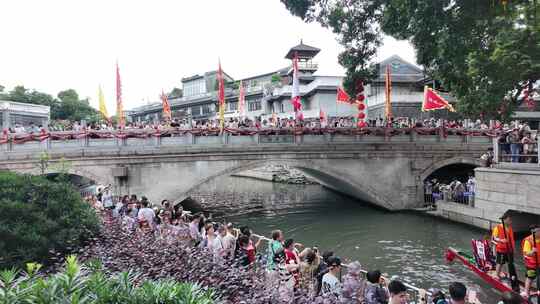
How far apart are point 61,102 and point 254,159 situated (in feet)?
136

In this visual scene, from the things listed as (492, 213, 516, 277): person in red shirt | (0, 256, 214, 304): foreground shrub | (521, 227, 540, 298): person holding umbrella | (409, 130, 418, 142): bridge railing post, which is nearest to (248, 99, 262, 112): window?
(409, 130, 418, 142): bridge railing post

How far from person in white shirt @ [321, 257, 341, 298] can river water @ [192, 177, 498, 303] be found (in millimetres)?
7429

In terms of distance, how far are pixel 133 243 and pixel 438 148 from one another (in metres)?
20.4

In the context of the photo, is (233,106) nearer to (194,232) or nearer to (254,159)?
(254,159)

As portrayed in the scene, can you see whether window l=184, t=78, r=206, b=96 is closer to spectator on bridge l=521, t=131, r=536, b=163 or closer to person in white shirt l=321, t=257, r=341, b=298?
spectator on bridge l=521, t=131, r=536, b=163

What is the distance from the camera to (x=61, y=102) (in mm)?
53531

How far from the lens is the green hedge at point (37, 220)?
7.97 metres

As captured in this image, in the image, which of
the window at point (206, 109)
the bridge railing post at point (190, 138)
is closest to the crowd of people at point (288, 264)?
the bridge railing post at point (190, 138)

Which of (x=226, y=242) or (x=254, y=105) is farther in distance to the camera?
(x=254, y=105)

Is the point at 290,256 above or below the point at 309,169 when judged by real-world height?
below

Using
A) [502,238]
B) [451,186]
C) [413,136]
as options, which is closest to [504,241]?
[502,238]

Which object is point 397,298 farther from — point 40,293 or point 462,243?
point 462,243

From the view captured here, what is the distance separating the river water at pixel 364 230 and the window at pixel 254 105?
84.8 feet

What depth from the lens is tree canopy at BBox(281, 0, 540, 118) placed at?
1597cm
